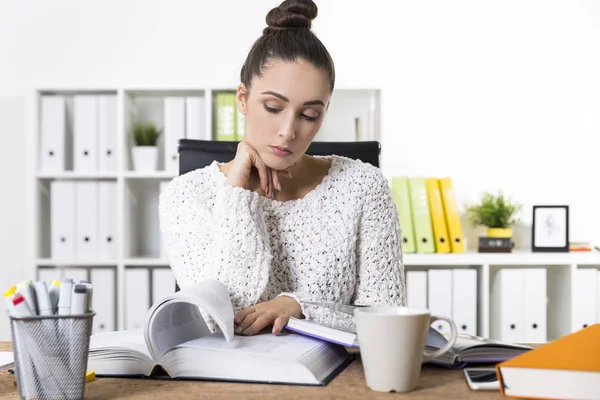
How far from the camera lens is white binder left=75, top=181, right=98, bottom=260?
2756mm

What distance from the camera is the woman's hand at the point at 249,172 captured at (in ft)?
4.30

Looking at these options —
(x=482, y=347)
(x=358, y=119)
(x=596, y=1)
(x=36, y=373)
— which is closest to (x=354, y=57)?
(x=358, y=119)

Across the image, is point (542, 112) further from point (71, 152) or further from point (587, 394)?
point (587, 394)

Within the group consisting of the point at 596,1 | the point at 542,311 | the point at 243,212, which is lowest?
the point at 542,311

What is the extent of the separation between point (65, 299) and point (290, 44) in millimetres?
741

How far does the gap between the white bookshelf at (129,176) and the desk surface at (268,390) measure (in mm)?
1962

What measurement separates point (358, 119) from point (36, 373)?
7.57 ft

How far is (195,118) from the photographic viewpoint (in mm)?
2762

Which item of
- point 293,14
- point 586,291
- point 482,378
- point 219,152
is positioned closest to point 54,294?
point 482,378

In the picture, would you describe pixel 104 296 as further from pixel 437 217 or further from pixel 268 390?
pixel 268 390

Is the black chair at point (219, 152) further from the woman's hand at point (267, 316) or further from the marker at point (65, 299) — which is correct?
the marker at point (65, 299)

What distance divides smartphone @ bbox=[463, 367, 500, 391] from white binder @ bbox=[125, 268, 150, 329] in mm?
2087

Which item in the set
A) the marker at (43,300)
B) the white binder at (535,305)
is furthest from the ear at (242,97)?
the white binder at (535,305)

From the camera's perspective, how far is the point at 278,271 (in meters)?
1.37
